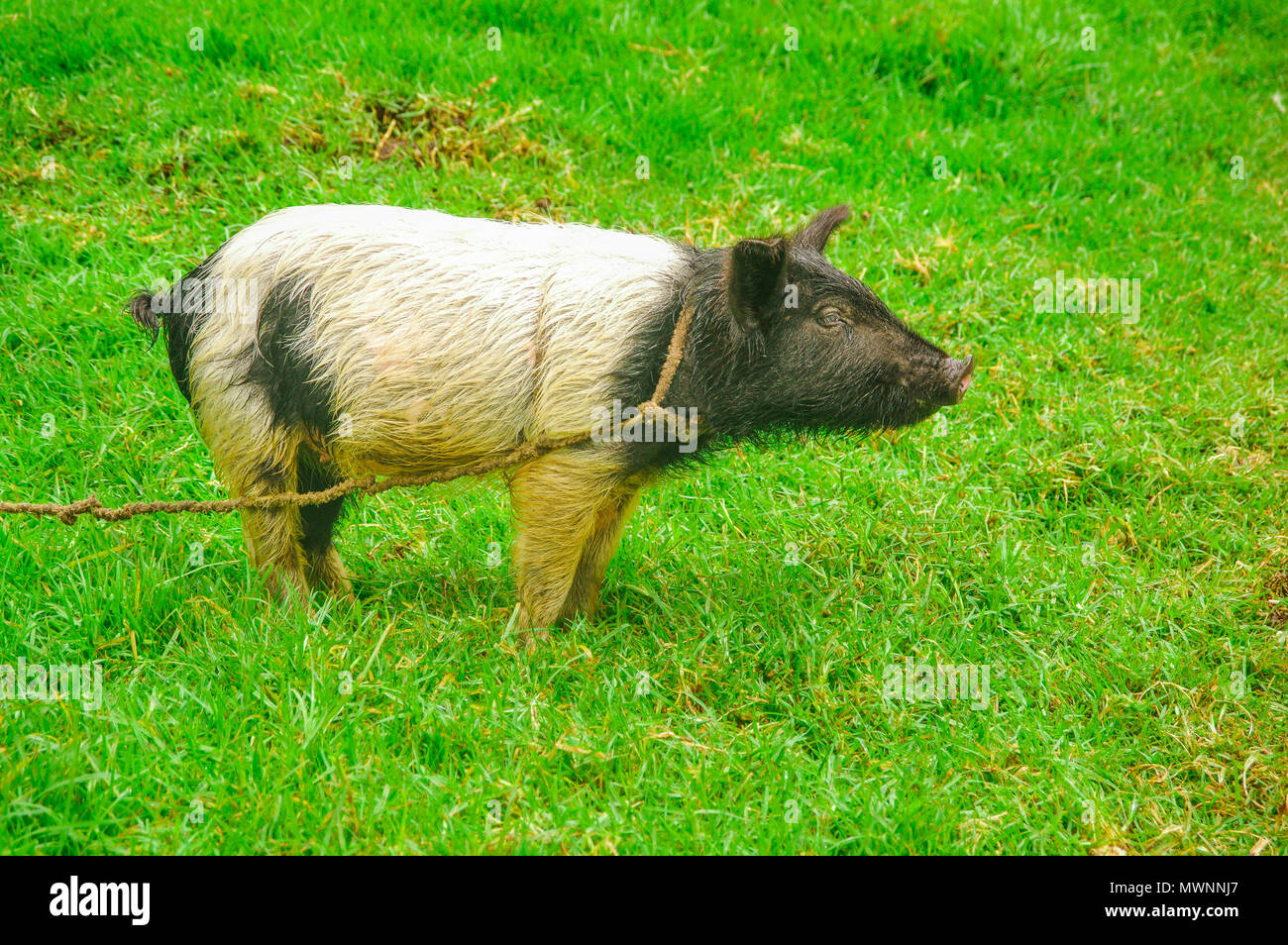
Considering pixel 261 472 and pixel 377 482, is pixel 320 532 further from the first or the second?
pixel 377 482

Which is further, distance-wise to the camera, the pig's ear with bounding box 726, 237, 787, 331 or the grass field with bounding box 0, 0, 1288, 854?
the pig's ear with bounding box 726, 237, 787, 331

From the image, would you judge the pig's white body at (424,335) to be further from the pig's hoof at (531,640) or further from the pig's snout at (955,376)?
the pig's snout at (955,376)

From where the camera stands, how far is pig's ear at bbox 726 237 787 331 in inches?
150

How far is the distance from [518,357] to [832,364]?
3.94 ft

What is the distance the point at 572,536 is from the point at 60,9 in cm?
640

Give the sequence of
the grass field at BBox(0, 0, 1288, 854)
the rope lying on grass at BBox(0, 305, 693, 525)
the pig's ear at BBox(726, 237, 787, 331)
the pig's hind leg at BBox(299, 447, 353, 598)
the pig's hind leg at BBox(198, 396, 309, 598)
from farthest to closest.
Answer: the pig's hind leg at BBox(299, 447, 353, 598) → the pig's hind leg at BBox(198, 396, 309, 598) → the rope lying on grass at BBox(0, 305, 693, 525) → the pig's ear at BBox(726, 237, 787, 331) → the grass field at BBox(0, 0, 1288, 854)

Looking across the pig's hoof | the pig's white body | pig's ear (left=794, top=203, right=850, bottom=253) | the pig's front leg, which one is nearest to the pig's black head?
pig's ear (left=794, top=203, right=850, bottom=253)

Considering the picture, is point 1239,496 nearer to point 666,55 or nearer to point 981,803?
point 981,803

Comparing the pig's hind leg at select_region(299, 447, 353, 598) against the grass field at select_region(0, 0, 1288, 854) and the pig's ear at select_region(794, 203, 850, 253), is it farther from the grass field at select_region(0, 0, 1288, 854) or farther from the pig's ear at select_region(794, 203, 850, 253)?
the pig's ear at select_region(794, 203, 850, 253)

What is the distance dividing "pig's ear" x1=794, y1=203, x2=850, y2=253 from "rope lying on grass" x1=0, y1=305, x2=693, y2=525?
0.70m

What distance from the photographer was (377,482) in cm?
402

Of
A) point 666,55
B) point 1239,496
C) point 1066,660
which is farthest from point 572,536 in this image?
point 666,55

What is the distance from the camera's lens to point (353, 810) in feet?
10.5

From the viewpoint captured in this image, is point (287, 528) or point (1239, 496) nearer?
point (287, 528)
